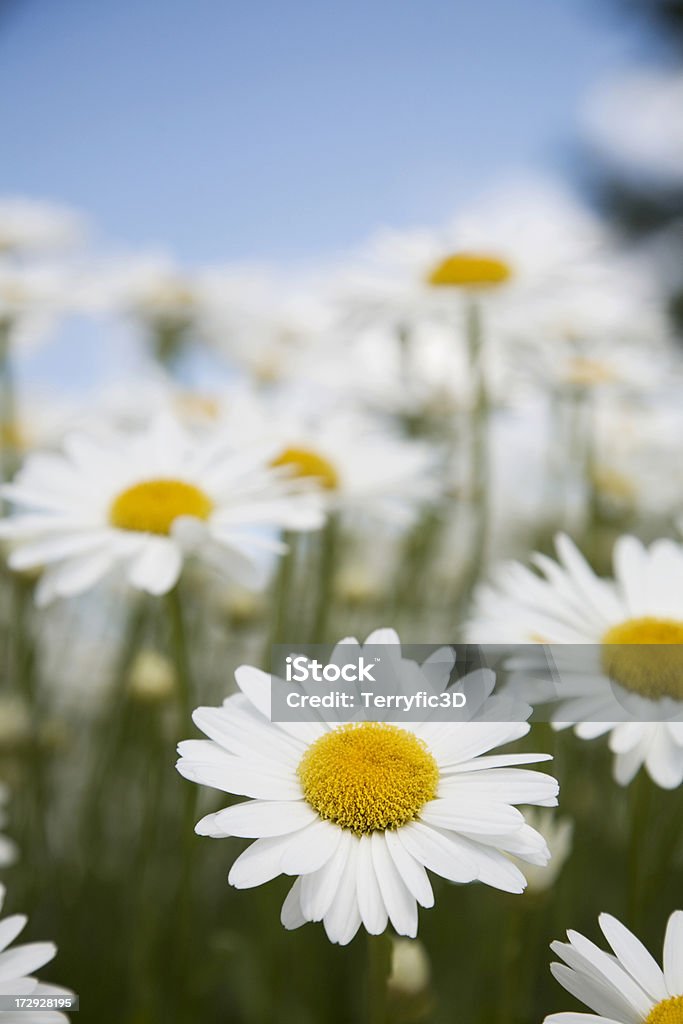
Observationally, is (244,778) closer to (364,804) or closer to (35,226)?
(364,804)

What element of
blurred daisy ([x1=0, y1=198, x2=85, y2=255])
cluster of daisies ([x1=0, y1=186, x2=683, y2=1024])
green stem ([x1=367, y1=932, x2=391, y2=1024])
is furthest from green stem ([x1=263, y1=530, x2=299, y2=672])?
blurred daisy ([x1=0, y1=198, x2=85, y2=255])

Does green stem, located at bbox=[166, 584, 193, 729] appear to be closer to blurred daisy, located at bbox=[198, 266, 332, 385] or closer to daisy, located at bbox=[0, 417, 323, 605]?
daisy, located at bbox=[0, 417, 323, 605]

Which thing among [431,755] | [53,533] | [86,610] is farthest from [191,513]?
[86,610]

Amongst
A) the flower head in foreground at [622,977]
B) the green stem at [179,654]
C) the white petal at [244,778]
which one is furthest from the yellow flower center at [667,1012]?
the green stem at [179,654]

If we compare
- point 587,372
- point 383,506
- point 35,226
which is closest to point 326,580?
point 383,506

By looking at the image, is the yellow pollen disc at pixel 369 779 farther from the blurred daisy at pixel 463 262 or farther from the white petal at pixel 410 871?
the blurred daisy at pixel 463 262

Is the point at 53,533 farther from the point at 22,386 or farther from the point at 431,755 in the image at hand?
the point at 22,386
